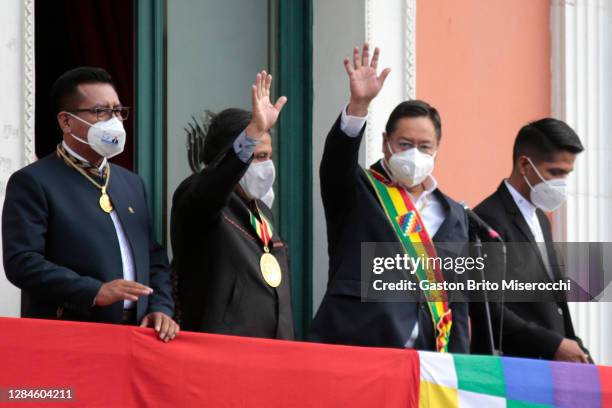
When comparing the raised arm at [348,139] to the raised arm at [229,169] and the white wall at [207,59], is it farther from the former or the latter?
the white wall at [207,59]

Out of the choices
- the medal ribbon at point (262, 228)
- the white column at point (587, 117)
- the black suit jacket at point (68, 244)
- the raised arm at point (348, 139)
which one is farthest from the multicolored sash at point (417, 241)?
the white column at point (587, 117)

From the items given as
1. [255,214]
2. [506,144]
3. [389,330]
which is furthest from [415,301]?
[506,144]

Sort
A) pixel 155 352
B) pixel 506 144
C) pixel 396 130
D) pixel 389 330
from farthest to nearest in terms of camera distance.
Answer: pixel 506 144 < pixel 396 130 < pixel 389 330 < pixel 155 352

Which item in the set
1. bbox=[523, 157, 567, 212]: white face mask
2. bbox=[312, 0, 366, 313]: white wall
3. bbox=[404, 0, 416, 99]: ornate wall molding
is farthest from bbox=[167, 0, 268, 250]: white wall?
bbox=[523, 157, 567, 212]: white face mask

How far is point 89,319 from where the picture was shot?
5.93 metres

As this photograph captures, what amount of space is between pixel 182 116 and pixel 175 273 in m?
2.03

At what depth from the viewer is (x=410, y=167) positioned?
6711 mm

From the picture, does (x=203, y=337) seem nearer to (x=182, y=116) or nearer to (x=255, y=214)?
(x=255, y=214)

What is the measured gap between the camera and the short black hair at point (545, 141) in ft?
25.0

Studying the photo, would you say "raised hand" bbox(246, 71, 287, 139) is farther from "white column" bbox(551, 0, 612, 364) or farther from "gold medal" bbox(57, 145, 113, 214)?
"white column" bbox(551, 0, 612, 364)

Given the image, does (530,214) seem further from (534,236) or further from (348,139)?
(348,139)

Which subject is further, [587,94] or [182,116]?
[587,94]

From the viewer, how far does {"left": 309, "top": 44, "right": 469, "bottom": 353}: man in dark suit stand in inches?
253

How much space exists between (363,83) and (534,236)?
138 cm
